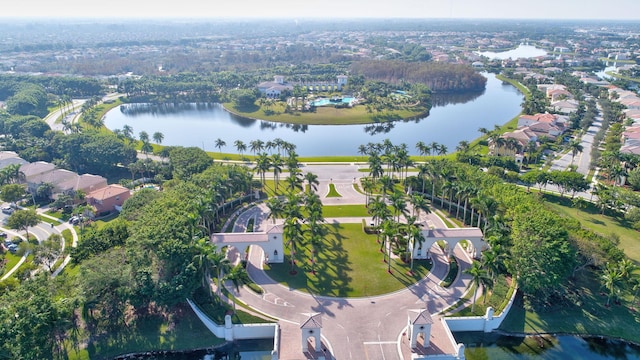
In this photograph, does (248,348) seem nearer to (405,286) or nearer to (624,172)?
(405,286)

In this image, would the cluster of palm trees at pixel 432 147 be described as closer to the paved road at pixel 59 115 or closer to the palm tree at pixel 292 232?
the palm tree at pixel 292 232

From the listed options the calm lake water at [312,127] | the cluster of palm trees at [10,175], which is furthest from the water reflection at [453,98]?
the cluster of palm trees at [10,175]

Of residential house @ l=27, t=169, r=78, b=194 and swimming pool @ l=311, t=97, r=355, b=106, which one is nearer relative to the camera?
residential house @ l=27, t=169, r=78, b=194

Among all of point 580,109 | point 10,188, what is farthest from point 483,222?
point 580,109

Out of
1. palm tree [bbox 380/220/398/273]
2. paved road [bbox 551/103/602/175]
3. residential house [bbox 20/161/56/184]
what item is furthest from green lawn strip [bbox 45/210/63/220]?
paved road [bbox 551/103/602/175]

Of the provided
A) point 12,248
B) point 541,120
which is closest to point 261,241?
point 12,248

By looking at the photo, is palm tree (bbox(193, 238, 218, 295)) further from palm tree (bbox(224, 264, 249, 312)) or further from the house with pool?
the house with pool
